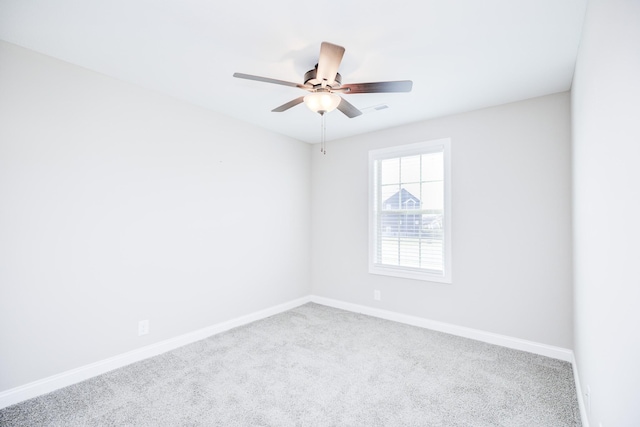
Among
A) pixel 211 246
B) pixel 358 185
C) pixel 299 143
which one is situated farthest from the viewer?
pixel 299 143

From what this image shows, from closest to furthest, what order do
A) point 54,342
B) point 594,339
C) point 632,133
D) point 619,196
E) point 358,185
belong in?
point 632,133, point 619,196, point 594,339, point 54,342, point 358,185

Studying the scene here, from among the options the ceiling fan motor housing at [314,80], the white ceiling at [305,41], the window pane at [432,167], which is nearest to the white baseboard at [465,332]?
the window pane at [432,167]

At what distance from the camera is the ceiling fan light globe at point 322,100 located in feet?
7.27

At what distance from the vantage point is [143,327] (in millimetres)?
2848

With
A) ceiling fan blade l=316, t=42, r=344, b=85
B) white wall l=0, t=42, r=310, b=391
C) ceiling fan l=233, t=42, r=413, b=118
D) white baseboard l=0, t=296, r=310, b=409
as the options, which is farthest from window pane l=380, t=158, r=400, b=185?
white baseboard l=0, t=296, r=310, b=409

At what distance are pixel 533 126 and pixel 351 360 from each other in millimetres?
2905

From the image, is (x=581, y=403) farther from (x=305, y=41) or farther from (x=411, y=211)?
(x=305, y=41)

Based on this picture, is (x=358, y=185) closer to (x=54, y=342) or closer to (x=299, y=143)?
(x=299, y=143)

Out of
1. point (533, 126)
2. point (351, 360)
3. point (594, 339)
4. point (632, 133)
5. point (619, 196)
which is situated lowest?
point (351, 360)

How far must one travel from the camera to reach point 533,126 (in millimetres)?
3008

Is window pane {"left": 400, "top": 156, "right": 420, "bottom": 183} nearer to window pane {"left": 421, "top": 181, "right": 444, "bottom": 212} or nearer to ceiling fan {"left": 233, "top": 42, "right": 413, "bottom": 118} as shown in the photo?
window pane {"left": 421, "top": 181, "right": 444, "bottom": 212}

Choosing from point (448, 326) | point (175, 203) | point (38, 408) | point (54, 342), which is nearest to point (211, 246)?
point (175, 203)

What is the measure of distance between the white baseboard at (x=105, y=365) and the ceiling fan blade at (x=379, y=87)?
9.44 feet

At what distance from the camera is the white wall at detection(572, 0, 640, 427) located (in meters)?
0.96
